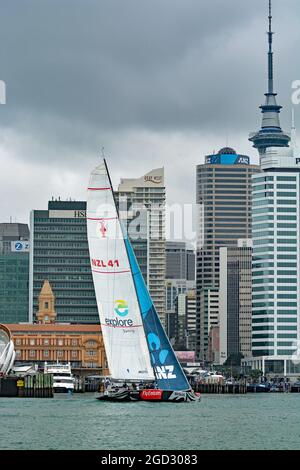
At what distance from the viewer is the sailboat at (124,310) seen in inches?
4771

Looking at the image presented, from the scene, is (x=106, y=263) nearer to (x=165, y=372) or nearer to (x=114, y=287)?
(x=114, y=287)

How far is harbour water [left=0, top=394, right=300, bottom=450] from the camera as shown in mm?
87438

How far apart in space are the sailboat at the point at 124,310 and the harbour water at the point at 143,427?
224cm

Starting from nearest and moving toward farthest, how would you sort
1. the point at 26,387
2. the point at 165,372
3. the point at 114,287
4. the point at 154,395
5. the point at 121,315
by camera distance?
the point at 114,287 → the point at 121,315 → the point at 154,395 → the point at 165,372 → the point at 26,387

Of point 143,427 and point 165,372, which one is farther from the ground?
point 165,372

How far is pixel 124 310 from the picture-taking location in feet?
401

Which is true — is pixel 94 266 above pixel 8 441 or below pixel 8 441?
above

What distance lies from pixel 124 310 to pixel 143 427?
2386cm

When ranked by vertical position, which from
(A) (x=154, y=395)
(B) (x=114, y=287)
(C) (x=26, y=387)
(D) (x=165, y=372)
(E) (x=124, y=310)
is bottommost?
(A) (x=154, y=395)

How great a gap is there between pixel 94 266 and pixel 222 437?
3180 centimetres

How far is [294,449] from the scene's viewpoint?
85438mm

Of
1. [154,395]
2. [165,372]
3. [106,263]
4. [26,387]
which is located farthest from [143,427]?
[26,387]
